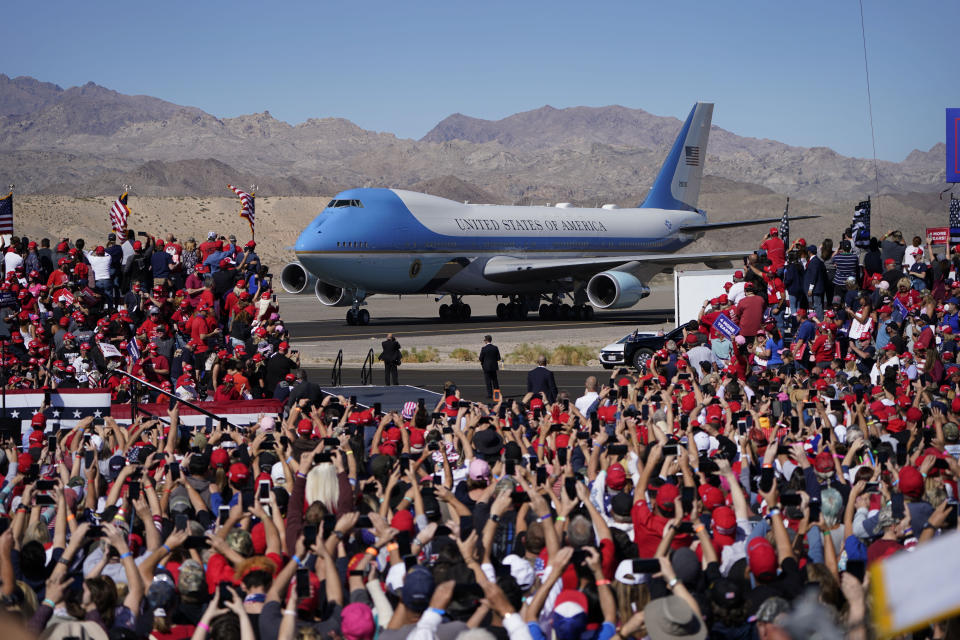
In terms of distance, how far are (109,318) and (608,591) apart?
1533cm

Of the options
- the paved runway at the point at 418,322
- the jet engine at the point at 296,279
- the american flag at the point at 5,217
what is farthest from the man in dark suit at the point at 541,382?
the jet engine at the point at 296,279

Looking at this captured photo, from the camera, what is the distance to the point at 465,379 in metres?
28.1

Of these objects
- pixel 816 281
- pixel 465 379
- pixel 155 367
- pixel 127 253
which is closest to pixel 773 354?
pixel 816 281

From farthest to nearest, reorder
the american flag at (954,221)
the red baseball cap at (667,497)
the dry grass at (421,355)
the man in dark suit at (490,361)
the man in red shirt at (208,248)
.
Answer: the dry grass at (421,355) → the american flag at (954,221) → the man in dark suit at (490,361) → the man in red shirt at (208,248) → the red baseball cap at (667,497)

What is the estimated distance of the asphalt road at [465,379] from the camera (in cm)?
2542

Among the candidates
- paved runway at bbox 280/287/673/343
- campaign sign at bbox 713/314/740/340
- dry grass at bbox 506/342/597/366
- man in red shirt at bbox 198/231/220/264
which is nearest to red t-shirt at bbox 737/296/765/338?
campaign sign at bbox 713/314/740/340

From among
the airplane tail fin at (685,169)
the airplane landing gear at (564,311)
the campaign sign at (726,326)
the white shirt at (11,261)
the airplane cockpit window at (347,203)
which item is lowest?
the airplane landing gear at (564,311)

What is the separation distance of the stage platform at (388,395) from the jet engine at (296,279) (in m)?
19.0

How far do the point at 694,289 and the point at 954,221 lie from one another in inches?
244

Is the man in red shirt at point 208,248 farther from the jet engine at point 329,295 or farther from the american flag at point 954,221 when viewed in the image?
the jet engine at point 329,295

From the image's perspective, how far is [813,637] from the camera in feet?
6.79

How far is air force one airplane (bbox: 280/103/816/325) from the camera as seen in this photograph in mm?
39344

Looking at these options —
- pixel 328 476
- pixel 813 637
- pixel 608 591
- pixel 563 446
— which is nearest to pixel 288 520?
pixel 328 476

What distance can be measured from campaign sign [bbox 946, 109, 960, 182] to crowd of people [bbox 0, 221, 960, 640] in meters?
13.6
